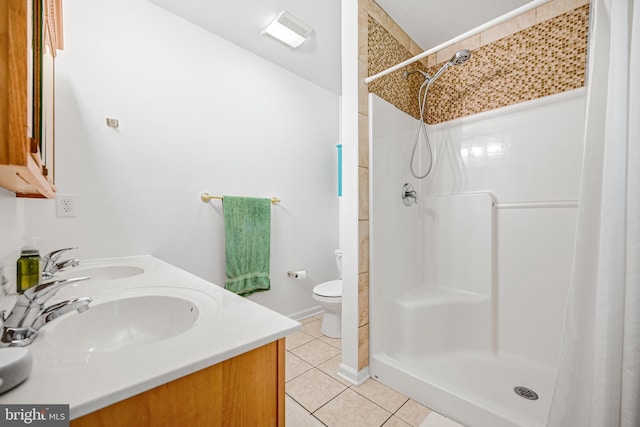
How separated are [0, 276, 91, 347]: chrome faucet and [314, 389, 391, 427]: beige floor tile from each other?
3.79 ft

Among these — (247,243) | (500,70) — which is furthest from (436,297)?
(500,70)

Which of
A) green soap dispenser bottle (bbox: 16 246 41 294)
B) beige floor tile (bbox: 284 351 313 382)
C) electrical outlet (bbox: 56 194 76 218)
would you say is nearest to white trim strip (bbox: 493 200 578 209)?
beige floor tile (bbox: 284 351 313 382)

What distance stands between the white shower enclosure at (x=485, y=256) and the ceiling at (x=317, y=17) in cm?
65

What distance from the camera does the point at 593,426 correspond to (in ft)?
2.31

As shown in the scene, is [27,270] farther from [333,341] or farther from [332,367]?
[333,341]

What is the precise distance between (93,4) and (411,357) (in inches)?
109

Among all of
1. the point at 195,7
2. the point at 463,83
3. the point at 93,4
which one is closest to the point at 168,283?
the point at 93,4

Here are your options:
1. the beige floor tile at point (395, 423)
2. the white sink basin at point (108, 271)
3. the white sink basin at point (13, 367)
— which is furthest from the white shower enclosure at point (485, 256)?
the white sink basin at point (13, 367)

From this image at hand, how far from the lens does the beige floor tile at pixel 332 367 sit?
1527mm

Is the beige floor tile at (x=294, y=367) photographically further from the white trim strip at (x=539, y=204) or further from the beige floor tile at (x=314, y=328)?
the white trim strip at (x=539, y=204)

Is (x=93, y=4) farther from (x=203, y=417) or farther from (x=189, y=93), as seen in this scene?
(x=203, y=417)

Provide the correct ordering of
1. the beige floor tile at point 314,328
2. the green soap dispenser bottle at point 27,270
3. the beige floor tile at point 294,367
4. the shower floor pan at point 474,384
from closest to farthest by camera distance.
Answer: the green soap dispenser bottle at point 27,270, the shower floor pan at point 474,384, the beige floor tile at point 294,367, the beige floor tile at point 314,328

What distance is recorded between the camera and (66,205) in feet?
4.48

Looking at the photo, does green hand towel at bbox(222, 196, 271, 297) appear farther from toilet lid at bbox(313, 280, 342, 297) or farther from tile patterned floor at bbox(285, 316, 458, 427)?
→ tile patterned floor at bbox(285, 316, 458, 427)
